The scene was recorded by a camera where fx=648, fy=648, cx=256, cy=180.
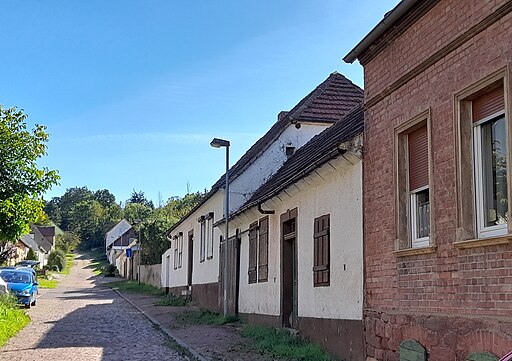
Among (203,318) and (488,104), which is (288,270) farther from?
(488,104)

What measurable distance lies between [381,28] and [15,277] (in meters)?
21.3

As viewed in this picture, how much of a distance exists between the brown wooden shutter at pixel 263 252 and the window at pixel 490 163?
10.3m

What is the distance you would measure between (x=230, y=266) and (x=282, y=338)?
300 inches

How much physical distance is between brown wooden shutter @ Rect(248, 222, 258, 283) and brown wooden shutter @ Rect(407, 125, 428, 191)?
978cm

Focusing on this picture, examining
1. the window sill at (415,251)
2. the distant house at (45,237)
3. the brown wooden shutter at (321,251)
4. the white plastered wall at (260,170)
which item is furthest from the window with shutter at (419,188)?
the distant house at (45,237)

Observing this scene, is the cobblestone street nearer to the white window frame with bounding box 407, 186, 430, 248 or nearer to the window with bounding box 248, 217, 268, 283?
the window with bounding box 248, 217, 268, 283

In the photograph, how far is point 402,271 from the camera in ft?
29.7

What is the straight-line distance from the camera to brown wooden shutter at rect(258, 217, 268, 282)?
57.1 feet

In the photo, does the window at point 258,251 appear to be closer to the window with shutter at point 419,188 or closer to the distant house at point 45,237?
the window with shutter at point 419,188

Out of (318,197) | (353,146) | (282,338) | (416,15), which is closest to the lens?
(416,15)

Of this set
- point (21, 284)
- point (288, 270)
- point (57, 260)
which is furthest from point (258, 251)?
point (57, 260)

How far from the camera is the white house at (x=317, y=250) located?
11.0 metres

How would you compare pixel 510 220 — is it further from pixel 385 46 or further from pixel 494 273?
pixel 385 46

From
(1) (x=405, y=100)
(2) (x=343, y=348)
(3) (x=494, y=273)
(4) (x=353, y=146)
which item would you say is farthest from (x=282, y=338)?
(3) (x=494, y=273)
